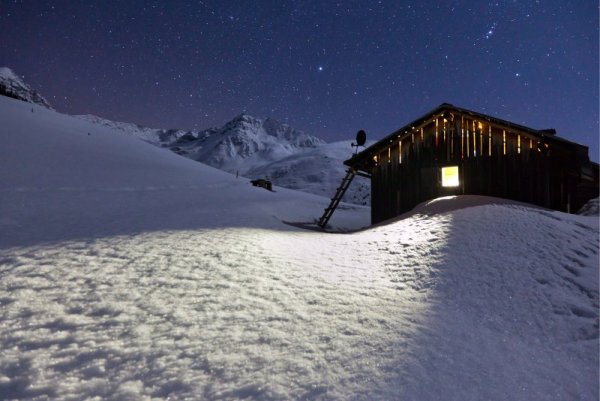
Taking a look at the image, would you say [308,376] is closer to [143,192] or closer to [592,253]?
[592,253]

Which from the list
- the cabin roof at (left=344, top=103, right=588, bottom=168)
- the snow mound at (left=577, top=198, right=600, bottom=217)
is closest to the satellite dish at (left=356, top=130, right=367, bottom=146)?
the cabin roof at (left=344, top=103, right=588, bottom=168)

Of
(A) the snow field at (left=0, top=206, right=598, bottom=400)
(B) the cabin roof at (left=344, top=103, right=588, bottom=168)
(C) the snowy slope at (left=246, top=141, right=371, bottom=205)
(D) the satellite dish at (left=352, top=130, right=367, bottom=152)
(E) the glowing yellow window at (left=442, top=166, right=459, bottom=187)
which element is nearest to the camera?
(A) the snow field at (left=0, top=206, right=598, bottom=400)

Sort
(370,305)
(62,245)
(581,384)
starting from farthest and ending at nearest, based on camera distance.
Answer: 1. (62,245)
2. (370,305)
3. (581,384)

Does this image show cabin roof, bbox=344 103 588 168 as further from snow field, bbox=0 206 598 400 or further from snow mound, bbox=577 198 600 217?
snow field, bbox=0 206 598 400

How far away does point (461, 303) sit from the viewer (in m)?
4.70

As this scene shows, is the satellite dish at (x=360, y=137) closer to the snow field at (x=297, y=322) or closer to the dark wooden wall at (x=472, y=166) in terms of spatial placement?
the dark wooden wall at (x=472, y=166)

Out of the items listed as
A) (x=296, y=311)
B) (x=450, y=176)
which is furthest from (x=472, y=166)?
(x=296, y=311)

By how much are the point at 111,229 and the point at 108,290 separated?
4048 millimetres

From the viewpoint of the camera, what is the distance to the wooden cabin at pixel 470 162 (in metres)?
12.2

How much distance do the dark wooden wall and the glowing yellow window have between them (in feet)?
0.70

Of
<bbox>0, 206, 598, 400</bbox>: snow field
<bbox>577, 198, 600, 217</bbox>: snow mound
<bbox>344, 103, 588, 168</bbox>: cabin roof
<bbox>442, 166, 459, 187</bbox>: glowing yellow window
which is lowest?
<bbox>0, 206, 598, 400</bbox>: snow field

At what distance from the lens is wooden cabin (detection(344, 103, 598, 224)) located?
1216 cm

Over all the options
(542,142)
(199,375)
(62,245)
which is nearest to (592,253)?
(542,142)

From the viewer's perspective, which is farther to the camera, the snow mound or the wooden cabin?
the snow mound
